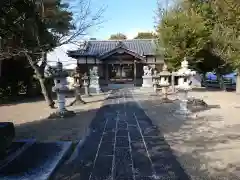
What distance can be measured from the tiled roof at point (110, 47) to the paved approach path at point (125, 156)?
Answer: 2135cm

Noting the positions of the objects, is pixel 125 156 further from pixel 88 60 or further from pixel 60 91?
pixel 88 60

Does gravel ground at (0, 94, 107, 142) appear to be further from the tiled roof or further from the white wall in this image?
the tiled roof

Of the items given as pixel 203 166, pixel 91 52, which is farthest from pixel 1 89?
pixel 203 166

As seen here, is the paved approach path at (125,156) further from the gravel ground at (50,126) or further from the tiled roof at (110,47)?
the tiled roof at (110,47)

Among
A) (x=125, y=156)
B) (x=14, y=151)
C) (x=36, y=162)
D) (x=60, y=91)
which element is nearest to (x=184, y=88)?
(x=60, y=91)

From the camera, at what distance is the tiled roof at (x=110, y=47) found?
3064 centimetres

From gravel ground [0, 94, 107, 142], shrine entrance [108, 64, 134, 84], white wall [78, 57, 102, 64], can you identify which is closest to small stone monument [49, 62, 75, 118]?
gravel ground [0, 94, 107, 142]

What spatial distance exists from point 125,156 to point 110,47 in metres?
28.6

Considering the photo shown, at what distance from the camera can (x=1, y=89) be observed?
19.2 meters

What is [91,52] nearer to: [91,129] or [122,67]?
[122,67]

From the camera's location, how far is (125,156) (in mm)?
6238

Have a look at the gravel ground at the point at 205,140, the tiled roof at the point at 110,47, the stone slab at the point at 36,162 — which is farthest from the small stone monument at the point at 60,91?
the tiled roof at the point at 110,47

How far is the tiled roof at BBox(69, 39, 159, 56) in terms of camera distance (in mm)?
30641

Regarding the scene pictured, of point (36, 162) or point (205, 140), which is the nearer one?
point (36, 162)
